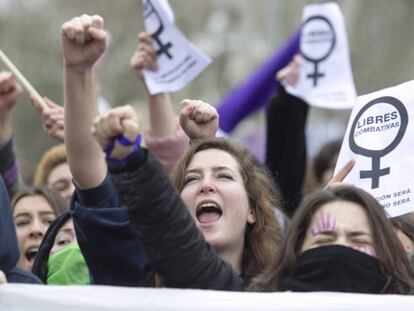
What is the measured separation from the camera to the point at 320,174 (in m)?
8.78

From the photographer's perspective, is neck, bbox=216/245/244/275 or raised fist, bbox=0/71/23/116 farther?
raised fist, bbox=0/71/23/116

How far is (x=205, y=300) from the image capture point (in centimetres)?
496

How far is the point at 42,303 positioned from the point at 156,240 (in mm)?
369

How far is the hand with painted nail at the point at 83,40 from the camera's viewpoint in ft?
17.3

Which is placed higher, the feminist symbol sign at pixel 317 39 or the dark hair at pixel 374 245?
the dark hair at pixel 374 245

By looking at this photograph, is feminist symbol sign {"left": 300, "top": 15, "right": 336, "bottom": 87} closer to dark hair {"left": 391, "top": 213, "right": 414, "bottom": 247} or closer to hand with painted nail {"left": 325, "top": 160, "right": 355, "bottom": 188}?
dark hair {"left": 391, "top": 213, "right": 414, "bottom": 247}

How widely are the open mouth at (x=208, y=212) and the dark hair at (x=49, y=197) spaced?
4.98ft

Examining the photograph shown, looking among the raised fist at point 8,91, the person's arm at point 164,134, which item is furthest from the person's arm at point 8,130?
the person's arm at point 164,134

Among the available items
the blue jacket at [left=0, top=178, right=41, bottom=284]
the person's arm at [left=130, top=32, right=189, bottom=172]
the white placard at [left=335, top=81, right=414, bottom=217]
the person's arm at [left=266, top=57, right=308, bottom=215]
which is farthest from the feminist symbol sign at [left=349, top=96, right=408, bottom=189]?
the person's arm at [left=266, top=57, right=308, bottom=215]

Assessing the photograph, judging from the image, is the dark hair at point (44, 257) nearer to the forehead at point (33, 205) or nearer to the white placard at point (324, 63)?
the forehead at point (33, 205)

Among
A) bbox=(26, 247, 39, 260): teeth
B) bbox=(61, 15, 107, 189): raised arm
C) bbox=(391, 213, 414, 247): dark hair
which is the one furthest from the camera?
bbox=(26, 247, 39, 260): teeth

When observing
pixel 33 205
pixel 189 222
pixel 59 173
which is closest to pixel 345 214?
pixel 189 222

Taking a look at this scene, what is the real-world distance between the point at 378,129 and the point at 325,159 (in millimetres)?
2772

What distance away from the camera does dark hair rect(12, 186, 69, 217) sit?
7289mm
